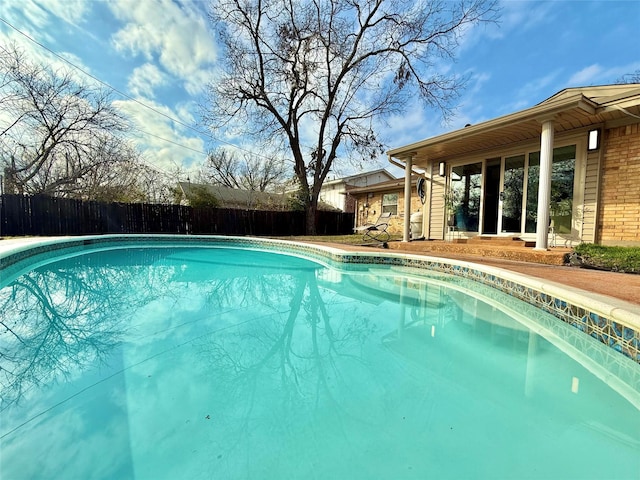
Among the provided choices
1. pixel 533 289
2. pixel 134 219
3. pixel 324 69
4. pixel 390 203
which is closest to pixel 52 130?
pixel 134 219

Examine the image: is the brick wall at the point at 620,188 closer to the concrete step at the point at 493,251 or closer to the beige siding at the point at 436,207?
the concrete step at the point at 493,251

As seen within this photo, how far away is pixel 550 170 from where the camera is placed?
495cm

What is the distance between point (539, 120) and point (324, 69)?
33.3 ft

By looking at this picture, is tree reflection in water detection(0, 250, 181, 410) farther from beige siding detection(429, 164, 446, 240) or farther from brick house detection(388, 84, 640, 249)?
beige siding detection(429, 164, 446, 240)

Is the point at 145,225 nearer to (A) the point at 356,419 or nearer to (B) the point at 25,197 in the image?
(B) the point at 25,197

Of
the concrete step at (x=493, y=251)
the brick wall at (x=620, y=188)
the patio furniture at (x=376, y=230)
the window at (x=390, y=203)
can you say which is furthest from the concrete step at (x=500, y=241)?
the window at (x=390, y=203)

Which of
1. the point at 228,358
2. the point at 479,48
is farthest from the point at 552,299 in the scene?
the point at 479,48

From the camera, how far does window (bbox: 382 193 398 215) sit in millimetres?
13508

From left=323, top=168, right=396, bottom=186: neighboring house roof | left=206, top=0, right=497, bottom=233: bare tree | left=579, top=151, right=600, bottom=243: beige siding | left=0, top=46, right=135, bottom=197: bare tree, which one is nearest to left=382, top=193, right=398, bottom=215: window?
left=206, top=0, right=497, bottom=233: bare tree

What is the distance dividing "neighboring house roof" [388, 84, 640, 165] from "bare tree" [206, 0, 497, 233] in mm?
6319

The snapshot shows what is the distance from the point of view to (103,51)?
10.1 meters

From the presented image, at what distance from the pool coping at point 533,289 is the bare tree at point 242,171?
15333 mm

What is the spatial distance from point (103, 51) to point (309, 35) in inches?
300

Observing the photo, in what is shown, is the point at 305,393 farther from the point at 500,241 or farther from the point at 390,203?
the point at 390,203
